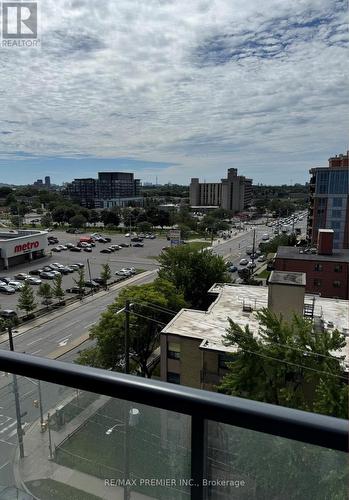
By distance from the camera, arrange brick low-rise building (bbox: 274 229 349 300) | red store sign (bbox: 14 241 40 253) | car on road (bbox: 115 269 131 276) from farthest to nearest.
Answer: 1. red store sign (bbox: 14 241 40 253)
2. car on road (bbox: 115 269 131 276)
3. brick low-rise building (bbox: 274 229 349 300)

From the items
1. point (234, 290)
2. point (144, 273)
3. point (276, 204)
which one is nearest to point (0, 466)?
point (234, 290)

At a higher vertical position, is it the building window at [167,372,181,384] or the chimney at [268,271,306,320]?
the chimney at [268,271,306,320]

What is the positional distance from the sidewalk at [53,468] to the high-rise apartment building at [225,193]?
78.7 meters

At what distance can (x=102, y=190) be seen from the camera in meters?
92.2

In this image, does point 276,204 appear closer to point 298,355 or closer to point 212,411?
point 298,355

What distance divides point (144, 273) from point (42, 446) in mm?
24975

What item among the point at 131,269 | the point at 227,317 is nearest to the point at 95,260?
the point at 131,269

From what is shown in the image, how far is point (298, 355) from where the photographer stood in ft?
21.1

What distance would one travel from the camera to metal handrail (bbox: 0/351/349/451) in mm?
729

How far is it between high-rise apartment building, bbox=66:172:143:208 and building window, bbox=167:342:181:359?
255 ft

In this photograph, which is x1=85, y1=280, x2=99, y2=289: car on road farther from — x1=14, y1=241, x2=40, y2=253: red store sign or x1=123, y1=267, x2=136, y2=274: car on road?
x1=14, y1=241, x2=40, y2=253: red store sign

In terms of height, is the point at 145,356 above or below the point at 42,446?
below

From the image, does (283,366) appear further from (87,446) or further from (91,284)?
(91,284)

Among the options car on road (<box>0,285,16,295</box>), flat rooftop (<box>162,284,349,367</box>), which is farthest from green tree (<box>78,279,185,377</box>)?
car on road (<box>0,285,16,295</box>)
